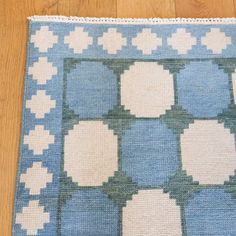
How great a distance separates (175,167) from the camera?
0.93 m

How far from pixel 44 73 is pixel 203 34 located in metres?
0.43

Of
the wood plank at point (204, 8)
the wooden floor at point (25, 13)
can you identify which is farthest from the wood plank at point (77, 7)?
the wood plank at point (204, 8)

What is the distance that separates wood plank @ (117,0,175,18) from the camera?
1073mm

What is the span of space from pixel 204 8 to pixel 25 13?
487 mm

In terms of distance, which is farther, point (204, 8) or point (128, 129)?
point (204, 8)

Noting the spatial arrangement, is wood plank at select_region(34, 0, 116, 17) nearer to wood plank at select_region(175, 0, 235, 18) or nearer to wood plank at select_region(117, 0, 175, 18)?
wood plank at select_region(117, 0, 175, 18)

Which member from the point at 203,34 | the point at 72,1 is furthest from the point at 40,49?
the point at 203,34

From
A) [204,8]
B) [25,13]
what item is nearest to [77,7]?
[25,13]

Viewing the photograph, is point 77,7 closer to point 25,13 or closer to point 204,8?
point 25,13

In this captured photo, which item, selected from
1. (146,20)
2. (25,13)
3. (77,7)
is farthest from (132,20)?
(25,13)

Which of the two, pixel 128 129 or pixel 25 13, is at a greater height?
pixel 25 13

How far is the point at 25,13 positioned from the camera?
107 centimetres

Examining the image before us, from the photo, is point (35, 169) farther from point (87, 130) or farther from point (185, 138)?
point (185, 138)

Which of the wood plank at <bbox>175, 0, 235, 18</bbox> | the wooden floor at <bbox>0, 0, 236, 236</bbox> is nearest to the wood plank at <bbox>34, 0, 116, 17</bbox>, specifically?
the wooden floor at <bbox>0, 0, 236, 236</bbox>
